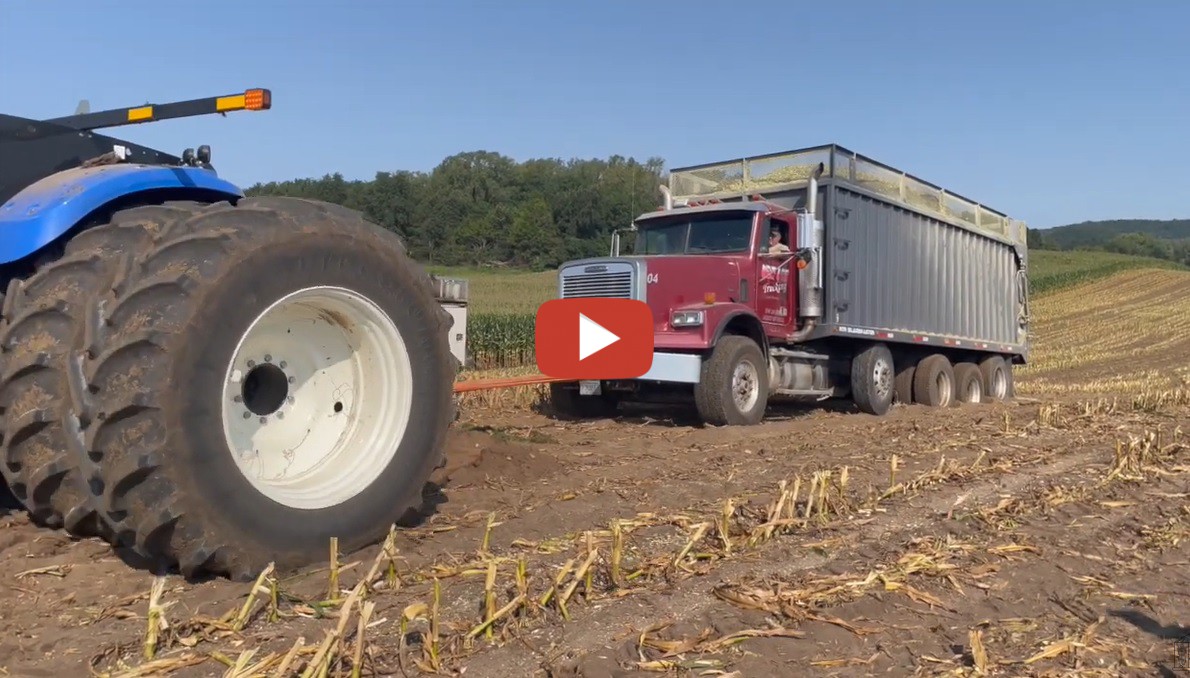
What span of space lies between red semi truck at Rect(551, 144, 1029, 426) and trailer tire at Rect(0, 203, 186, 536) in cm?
656

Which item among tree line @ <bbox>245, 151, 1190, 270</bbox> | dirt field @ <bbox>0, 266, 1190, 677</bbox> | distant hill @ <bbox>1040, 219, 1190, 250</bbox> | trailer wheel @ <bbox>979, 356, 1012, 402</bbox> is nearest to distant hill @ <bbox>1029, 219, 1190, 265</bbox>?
distant hill @ <bbox>1040, 219, 1190, 250</bbox>

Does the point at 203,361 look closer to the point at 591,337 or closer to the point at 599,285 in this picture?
the point at 591,337

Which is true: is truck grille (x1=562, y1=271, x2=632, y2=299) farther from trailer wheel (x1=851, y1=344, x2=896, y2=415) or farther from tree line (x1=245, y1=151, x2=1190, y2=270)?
tree line (x1=245, y1=151, x2=1190, y2=270)

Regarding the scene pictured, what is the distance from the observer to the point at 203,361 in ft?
10.00

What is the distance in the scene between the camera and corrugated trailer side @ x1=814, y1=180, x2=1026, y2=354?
1103 cm

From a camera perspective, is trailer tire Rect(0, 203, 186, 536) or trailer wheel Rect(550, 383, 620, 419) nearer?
trailer tire Rect(0, 203, 186, 536)

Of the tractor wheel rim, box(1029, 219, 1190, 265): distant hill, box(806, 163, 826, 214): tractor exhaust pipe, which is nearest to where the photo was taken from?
the tractor wheel rim

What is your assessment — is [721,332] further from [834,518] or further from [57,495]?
[57,495]

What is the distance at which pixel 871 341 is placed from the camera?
11.9m

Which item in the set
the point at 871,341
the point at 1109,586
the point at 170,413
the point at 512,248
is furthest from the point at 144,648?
the point at 512,248

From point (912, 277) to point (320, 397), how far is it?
10335 mm

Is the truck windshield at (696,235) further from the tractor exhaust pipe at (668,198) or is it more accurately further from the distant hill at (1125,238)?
the distant hill at (1125,238)

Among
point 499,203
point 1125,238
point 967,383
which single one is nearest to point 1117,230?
point 1125,238
